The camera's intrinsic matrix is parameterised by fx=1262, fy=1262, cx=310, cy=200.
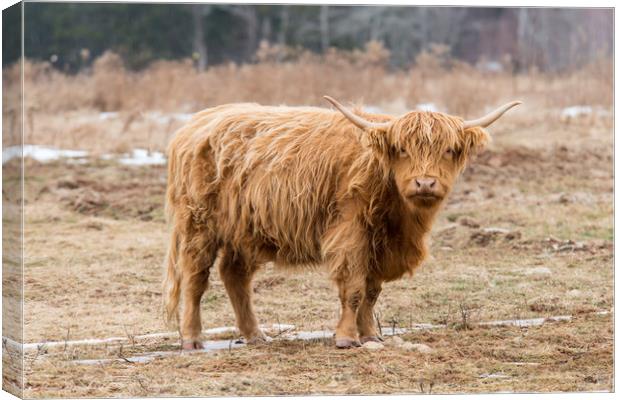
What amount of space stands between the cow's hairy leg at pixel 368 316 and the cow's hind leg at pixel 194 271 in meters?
0.92

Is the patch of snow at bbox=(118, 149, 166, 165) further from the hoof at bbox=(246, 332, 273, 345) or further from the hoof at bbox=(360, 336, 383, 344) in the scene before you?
the hoof at bbox=(360, 336, 383, 344)

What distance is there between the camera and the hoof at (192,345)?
6.94m

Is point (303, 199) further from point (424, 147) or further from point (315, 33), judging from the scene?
point (315, 33)

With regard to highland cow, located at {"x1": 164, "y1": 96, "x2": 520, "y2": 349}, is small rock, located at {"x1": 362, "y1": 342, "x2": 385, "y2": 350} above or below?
below

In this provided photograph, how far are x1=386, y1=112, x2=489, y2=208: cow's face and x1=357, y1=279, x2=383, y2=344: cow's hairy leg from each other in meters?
0.68

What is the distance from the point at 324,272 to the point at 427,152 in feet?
7.64

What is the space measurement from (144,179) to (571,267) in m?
4.36

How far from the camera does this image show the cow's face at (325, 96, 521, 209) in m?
6.17

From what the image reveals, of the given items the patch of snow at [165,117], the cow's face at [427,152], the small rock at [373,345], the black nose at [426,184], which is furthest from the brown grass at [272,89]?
the black nose at [426,184]

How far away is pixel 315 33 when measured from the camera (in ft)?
53.7

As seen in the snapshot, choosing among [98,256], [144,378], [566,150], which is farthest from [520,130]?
[144,378]

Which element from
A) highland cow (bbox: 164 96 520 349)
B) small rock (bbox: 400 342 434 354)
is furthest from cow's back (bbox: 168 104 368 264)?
small rock (bbox: 400 342 434 354)

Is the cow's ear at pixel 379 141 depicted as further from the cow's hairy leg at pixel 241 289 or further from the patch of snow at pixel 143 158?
the patch of snow at pixel 143 158

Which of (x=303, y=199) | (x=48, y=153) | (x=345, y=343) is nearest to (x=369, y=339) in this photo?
(x=345, y=343)
